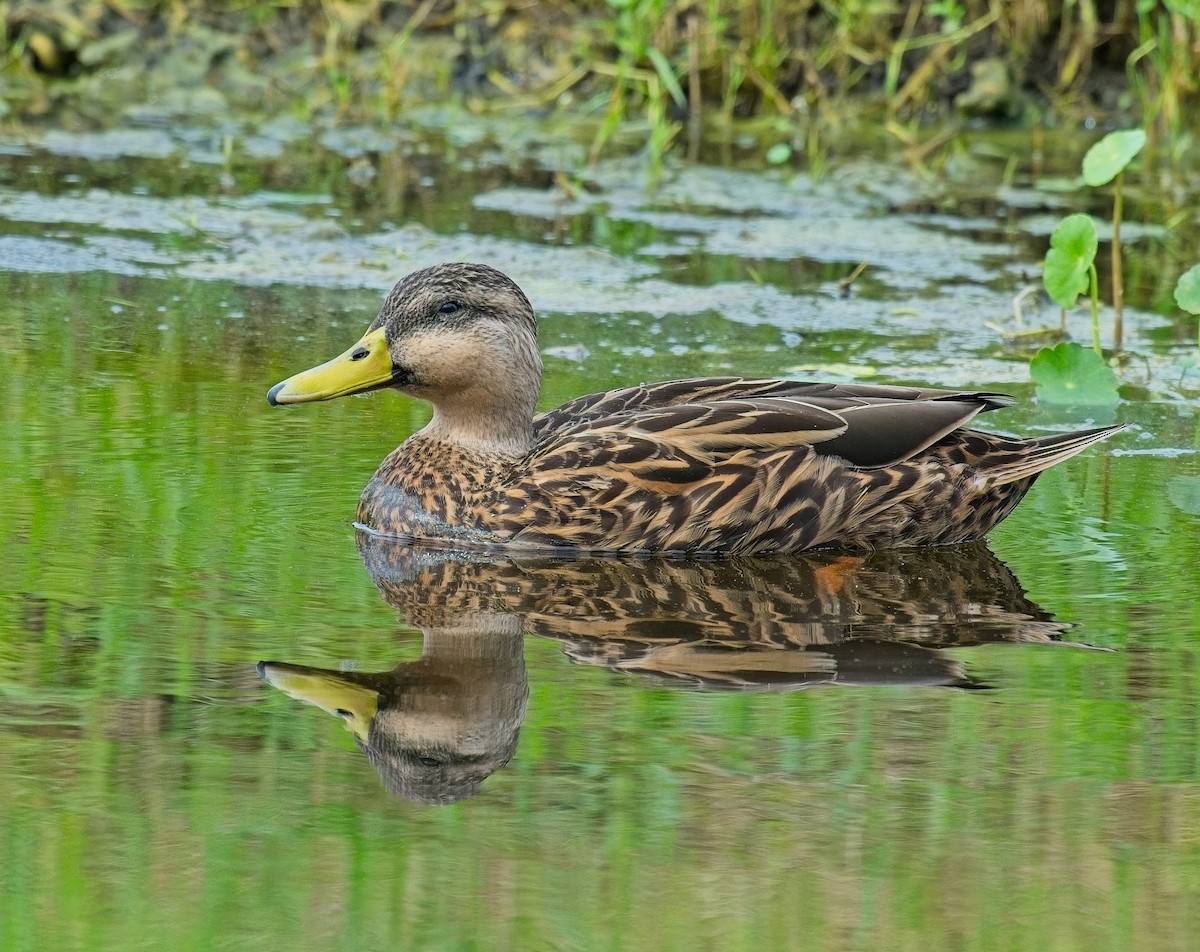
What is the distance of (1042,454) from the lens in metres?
7.09

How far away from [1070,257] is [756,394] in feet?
6.85

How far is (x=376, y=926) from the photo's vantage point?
4004 millimetres

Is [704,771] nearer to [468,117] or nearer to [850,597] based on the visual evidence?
[850,597]

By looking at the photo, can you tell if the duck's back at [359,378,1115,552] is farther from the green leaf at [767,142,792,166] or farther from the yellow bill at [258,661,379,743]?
the green leaf at [767,142,792,166]

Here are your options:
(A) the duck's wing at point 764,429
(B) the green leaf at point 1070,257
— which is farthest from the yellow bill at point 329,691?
(B) the green leaf at point 1070,257

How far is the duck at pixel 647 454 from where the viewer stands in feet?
22.3

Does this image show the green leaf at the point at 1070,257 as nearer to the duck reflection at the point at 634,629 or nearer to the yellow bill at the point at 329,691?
the duck reflection at the point at 634,629

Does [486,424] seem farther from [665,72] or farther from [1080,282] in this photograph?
[665,72]

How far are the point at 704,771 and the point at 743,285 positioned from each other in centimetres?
567

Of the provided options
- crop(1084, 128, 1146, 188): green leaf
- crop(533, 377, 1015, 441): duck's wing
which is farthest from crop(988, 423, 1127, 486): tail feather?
crop(1084, 128, 1146, 188): green leaf

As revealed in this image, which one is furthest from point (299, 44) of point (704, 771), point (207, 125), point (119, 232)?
point (704, 771)

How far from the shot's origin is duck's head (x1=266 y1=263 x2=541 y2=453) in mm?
7082

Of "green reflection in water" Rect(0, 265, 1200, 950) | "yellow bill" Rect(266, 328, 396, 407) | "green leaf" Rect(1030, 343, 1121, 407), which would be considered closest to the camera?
"green reflection in water" Rect(0, 265, 1200, 950)

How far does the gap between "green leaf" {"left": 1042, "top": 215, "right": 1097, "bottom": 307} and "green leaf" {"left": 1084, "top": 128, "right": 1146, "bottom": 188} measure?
170 mm
